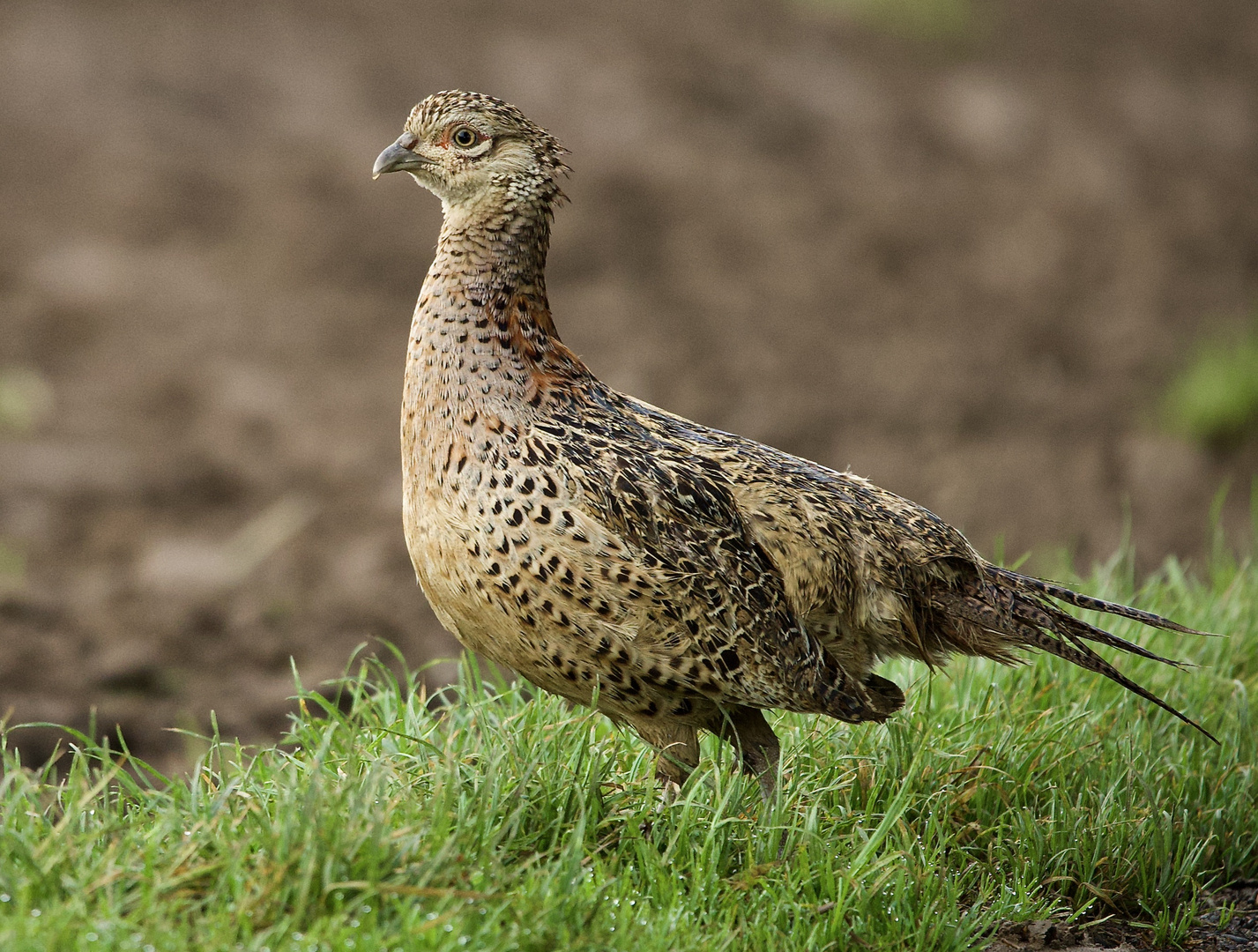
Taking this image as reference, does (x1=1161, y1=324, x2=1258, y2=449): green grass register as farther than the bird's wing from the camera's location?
Yes

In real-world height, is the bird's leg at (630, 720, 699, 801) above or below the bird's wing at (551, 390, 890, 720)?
below

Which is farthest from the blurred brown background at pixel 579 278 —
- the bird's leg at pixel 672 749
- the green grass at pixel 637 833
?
the bird's leg at pixel 672 749

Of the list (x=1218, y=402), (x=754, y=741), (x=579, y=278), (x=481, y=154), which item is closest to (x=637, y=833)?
(x=754, y=741)

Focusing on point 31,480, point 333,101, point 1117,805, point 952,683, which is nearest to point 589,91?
point 333,101

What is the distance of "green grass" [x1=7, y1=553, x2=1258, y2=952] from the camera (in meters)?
2.97

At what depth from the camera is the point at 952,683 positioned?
4691 millimetres

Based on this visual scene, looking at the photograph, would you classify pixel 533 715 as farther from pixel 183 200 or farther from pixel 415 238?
pixel 183 200

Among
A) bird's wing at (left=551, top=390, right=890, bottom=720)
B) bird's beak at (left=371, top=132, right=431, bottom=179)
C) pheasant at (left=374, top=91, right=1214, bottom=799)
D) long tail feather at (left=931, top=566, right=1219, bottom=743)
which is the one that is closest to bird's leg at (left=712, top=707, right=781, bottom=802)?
pheasant at (left=374, top=91, right=1214, bottom=799)

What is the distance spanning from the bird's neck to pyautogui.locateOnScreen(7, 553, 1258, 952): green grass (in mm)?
872

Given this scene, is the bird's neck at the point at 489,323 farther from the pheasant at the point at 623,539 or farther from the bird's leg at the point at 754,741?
the bird's leg at the point at 754,741

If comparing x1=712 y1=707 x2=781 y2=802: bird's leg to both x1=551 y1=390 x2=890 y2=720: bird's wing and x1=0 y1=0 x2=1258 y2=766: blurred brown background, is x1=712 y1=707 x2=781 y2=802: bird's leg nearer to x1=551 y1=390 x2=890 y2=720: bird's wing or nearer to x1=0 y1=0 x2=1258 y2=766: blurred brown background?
x1=551 y1=390 x2=890 y2=720: bird's wing

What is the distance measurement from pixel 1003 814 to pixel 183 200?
22.8 feet

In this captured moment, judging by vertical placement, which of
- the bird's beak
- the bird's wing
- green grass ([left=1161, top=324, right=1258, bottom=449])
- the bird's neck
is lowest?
the bird's wing

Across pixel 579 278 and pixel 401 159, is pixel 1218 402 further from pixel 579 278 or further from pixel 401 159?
pixel 401 159
